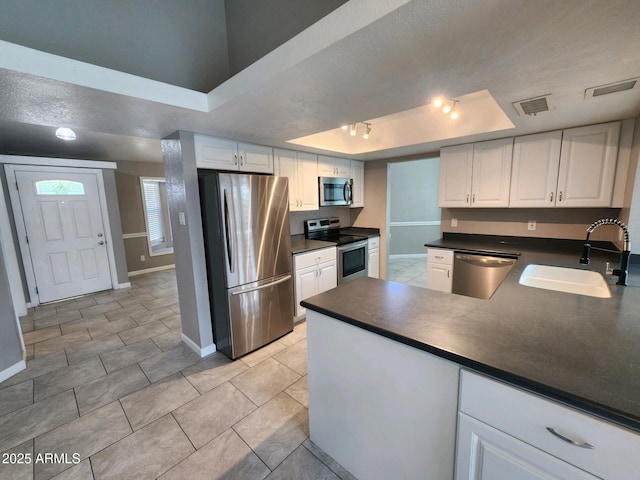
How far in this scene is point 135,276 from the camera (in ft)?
18.1

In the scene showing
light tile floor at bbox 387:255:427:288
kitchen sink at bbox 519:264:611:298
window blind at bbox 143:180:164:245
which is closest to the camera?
kitchen sink at bbox 519:264:611:298

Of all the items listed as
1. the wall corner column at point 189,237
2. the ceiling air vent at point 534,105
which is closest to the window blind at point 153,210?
the wall corner column at point 189,237

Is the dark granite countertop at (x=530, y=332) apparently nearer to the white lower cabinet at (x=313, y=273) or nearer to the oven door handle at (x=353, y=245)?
the white lower cabinet at (x=313, y=273)

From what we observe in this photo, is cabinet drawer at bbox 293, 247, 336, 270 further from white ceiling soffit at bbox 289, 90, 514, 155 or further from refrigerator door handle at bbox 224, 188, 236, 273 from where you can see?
white ceiling soffit at bbox 289, 90, 514, 155

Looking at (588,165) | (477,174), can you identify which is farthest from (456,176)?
(588,165)

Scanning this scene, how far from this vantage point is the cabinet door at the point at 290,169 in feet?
10.4

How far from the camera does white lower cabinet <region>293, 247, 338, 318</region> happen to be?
3115 millimetres

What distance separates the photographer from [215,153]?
8.43ft

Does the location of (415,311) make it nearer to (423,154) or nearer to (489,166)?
(489,166)

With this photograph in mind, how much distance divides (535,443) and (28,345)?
445cm

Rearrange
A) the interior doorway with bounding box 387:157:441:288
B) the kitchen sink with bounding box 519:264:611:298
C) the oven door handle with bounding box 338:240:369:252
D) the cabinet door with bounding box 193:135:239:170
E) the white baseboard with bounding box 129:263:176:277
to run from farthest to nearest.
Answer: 1. the interior doorway with bounding box 387:157:441:288
2. the white baseboard with bounding box 129:263:176:277
3. the oven door handle with bounding box 338:240:369:252
4. the cabinet door with bounding box 193:135:239:170
5. the kitchen sink with bounding box 519:264:611:298

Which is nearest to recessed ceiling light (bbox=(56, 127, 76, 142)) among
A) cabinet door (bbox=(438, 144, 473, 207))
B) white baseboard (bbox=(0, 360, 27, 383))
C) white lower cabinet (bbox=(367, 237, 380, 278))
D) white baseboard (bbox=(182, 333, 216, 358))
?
white baseboard (bbox=(0, 360, 27, 383))

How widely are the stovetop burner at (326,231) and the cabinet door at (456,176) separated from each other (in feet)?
4.19

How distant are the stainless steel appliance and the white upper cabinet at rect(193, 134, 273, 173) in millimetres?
1268
